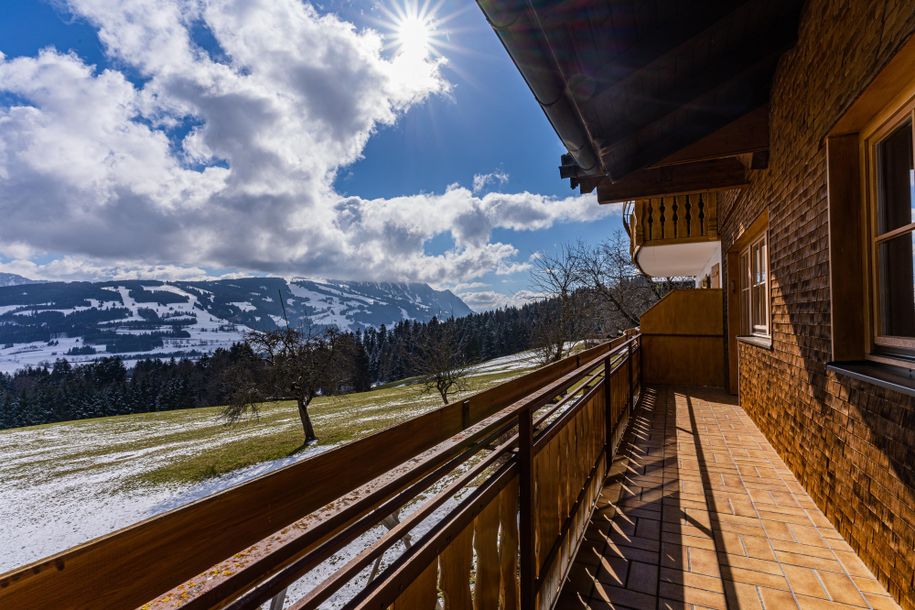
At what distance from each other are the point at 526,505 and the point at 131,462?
25.0 m

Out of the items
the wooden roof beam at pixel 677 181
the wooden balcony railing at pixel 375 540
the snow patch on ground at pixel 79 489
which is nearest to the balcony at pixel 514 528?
the wooden balcony railing at pixel 375 540

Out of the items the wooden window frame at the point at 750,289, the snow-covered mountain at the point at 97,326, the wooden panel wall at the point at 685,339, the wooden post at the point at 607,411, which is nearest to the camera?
the wooden post at the point at 607,411

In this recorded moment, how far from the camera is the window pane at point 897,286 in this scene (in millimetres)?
1919

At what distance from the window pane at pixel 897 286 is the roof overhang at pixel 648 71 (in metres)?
1.72

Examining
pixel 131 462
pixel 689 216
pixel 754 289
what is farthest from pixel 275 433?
pixel 754 289

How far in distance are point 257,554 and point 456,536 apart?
0.66m

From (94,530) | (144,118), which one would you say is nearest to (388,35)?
(94,530)

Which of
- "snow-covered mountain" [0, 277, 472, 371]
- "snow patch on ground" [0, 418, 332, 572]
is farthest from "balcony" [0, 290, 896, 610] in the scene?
"snow-covered mountain" [0, 277, 472, 371]

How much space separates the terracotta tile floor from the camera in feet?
6.31

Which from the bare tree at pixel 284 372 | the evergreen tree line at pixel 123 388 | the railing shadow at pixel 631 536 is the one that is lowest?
the evergreen tree line at pixel 123 388

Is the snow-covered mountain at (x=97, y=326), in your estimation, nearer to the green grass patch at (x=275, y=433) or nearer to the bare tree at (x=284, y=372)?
the green grass patch at (x=275, y=433)

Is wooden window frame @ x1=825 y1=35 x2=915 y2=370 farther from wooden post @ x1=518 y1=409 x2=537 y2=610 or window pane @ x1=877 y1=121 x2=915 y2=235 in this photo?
wooden post @ x1=518 y1=409 x2=537 y2=610

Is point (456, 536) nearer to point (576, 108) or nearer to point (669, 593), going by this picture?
point (669, 593)

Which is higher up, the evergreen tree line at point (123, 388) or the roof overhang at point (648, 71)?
the roof overhang at point (648, 71)
